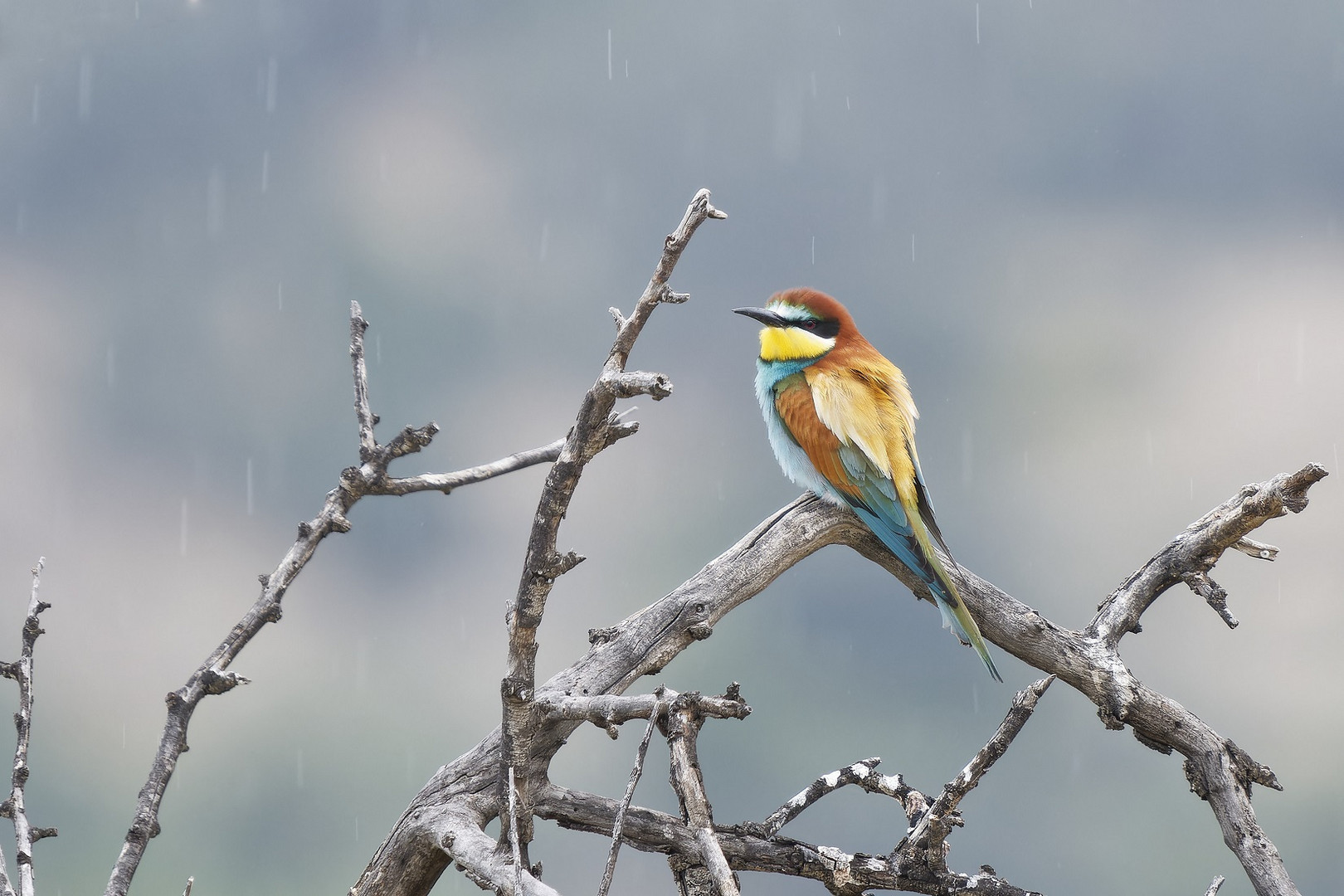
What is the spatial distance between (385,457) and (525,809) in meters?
0.72

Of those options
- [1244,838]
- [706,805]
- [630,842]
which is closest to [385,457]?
[630,842]

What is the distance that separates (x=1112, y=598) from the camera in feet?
9.00

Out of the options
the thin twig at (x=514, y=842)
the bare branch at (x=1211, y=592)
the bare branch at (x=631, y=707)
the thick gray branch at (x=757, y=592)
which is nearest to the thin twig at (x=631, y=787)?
the bare branch at (x=631, y=707)

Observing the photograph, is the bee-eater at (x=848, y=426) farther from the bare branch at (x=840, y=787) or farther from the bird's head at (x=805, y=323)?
the bare branch at (x=840, y=787)

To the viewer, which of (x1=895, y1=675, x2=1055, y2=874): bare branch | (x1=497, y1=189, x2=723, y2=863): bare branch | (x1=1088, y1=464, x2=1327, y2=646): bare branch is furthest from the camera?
(x1=1088, y1=464, x2=1327, y2=646): bare branch

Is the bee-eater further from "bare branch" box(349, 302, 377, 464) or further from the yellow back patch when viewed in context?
"bare branch" box(349, 302, 377, 464)

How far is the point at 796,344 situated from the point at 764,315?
0.37ft

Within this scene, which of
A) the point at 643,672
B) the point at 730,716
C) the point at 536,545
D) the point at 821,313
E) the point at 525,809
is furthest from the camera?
the point at 821,313

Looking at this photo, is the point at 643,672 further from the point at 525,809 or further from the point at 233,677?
the point at 233,677

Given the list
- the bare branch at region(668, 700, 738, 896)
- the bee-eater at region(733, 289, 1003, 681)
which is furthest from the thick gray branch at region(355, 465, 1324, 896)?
the bare branch at region(668, 700, 738, 896)

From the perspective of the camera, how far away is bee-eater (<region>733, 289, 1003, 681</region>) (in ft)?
8.24

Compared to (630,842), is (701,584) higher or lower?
higher

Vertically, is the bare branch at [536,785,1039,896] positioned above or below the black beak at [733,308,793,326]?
below

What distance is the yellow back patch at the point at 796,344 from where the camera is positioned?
8.93ft
